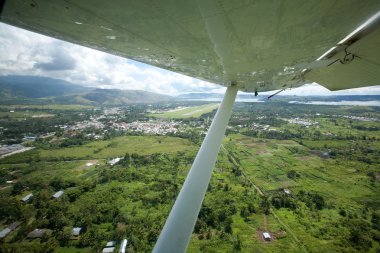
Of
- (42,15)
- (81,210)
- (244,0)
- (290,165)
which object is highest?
(244,0)

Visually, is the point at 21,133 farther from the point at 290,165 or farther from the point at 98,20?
the point at 98,20

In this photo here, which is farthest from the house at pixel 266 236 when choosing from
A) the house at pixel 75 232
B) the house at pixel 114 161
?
the house at pixel 114 161

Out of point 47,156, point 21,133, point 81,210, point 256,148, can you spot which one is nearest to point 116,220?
point 81,210

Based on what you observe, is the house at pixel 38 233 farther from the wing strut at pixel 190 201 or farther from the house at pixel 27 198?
the wing strut at pixel 190 201

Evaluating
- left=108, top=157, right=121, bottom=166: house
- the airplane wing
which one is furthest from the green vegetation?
the airplane wing

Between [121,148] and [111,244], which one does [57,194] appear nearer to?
[111,244]

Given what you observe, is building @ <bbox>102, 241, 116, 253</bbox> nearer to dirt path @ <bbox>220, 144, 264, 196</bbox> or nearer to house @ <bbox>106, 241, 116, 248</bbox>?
house @ <bbox>106, 241, 116, 248</bbox>

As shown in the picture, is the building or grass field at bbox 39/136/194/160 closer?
the building
